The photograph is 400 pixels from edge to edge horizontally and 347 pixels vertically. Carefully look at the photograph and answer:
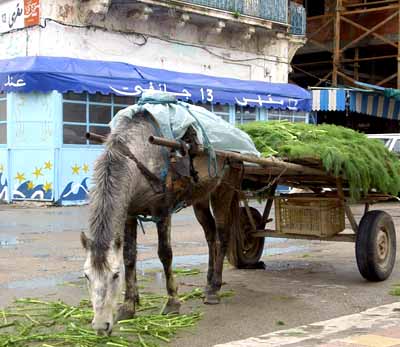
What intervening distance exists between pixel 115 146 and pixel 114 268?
116 centimetres

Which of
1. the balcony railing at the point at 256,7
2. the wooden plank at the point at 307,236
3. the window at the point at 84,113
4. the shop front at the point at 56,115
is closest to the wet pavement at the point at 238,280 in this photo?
the wooden plank at the point at 307,236

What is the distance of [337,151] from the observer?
762 centimetres

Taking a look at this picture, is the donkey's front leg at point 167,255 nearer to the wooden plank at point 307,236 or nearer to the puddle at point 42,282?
the puddle at point 42,282

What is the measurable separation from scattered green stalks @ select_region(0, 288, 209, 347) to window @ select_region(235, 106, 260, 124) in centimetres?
1567

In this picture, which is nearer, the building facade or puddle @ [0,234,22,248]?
puddle @ [0,234,22,248]

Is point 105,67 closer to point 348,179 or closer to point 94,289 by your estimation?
point 348,179

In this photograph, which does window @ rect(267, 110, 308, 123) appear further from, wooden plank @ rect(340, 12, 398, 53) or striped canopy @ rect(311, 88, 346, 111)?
wooden plank @ rect(340, 12, 398, 53)

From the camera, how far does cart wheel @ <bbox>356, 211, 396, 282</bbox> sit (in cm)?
795

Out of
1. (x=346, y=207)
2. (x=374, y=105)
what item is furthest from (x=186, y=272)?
(x=374, y=105)

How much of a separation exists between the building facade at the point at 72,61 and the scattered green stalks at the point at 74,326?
1127 centimetres

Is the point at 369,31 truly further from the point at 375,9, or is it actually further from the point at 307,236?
the point at 307,236

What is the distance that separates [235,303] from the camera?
6.94 metres

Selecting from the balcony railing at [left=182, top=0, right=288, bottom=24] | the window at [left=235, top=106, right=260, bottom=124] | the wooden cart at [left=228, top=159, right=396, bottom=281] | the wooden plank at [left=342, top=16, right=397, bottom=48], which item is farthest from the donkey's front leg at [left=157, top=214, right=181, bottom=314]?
the wooden plank at [left=342, top=16, right=397, bottom=48]

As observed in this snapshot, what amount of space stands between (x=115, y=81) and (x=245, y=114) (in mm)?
5837
